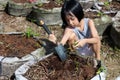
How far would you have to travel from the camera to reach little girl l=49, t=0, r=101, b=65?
4254mm

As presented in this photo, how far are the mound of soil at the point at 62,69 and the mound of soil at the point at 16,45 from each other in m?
0.63

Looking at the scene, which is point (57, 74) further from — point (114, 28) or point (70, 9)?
point (114, 28)

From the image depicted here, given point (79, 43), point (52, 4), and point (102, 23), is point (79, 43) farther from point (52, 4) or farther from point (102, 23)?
point (52, 4)

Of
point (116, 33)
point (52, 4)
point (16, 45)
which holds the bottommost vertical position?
point (116, 33)

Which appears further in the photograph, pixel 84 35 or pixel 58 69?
pixel 84 35

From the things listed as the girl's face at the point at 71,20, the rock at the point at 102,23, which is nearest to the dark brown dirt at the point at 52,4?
the rock at the point at 102,23

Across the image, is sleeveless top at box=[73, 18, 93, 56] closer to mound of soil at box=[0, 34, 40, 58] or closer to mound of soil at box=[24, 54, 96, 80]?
mound of soil at box=[24, 54, 96, 80]

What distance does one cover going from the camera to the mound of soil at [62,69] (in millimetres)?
3957

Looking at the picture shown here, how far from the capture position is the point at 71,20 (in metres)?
4.32

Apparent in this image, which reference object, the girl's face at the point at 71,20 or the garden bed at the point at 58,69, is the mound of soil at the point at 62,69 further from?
the girl's face at the point at 71,20

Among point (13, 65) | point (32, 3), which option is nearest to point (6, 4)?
point (32, 3)

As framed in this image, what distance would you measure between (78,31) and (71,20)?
0.95 feet

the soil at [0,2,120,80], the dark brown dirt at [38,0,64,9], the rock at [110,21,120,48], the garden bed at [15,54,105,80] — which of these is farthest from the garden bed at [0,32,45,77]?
the rock at [110,21,120,48]

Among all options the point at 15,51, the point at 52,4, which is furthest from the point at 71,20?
the point at 52,4
